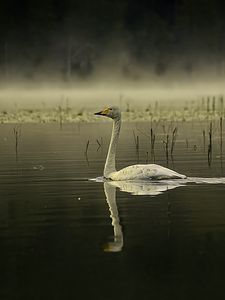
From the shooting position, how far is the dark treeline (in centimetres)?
9812

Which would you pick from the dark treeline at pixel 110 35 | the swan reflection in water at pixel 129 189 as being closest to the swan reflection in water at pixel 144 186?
the swan reflection in water at pixel 129 189

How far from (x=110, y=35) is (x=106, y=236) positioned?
94.5 m

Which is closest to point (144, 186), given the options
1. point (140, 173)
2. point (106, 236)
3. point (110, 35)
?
point (140, 173)

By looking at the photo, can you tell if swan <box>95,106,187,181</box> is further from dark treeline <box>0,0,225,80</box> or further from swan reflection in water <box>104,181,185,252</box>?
dark treeline <box>0,0,225,80</box>

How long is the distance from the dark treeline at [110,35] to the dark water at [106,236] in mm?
80491

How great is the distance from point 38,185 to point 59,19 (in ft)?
300

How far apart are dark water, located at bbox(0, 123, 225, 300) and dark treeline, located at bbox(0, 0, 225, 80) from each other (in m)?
80.5

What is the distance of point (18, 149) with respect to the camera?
22078mm

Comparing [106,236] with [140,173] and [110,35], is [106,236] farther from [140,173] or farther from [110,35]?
[110,35]

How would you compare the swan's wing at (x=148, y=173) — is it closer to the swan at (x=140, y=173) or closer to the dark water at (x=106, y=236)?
the swan at (x=140, y=173)

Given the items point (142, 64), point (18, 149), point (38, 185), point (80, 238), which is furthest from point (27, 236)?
point (142, 64)

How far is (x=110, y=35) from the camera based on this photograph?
339 feet

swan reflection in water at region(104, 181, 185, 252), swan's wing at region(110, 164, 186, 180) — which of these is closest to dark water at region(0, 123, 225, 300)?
swan reflection in water at region(104, 181, 185, 252)

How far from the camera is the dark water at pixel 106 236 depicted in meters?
7.69
